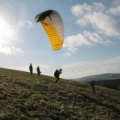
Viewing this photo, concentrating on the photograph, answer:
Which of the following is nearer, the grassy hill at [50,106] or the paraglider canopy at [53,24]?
the grassy hill at [50,106]

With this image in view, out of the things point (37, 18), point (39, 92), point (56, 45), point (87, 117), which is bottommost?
point (87, 117)

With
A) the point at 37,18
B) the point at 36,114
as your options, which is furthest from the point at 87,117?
the point at 37,18

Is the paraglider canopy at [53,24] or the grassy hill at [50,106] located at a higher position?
the paraglider canopy at [53,24]

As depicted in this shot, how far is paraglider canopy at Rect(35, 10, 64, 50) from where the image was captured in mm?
24969

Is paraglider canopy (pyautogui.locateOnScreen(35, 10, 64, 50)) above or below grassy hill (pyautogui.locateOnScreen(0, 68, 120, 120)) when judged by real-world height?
above

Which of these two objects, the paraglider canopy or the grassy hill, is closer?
the grassy hill

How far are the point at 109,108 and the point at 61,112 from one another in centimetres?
804

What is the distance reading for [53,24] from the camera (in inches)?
994

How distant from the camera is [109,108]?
98.6 feet

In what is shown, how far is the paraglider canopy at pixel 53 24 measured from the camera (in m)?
25.0

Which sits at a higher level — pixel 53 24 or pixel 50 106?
pixel 53 24

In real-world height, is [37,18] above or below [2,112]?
above

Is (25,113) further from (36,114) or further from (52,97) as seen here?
(52,97)

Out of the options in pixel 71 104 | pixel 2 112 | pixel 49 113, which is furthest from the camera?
pixel 71 104
